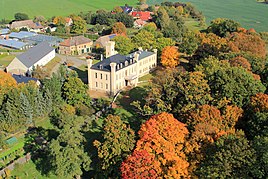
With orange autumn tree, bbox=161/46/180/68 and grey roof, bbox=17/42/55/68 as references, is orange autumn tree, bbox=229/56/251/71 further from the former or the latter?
grey roof, bbox=17/42/55/68

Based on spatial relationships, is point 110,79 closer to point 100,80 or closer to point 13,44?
point 100,80

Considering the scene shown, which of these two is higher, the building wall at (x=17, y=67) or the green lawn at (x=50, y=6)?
the green lawn at (x=50, y=6)

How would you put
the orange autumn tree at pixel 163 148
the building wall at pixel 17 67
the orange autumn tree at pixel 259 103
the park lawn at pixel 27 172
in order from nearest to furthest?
the orange autumn tree at pixel 163 148
the park lawn at pixel 27 172
the orange autumn tree at pixel 259 103
the building wall at pixel 17 67

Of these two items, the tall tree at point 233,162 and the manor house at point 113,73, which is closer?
the tall tree at point 233,162

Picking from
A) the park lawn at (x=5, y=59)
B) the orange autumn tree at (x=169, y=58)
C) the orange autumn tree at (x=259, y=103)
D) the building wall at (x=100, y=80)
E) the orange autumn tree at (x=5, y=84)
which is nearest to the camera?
the orange autumn tree at (x=259, y=103)

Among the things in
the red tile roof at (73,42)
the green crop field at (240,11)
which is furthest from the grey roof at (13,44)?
the green crop field at (240,11)

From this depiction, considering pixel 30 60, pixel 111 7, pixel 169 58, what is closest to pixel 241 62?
pixel 169 58

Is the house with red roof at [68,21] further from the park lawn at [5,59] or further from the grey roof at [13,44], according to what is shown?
the park lawn at [5,59]
